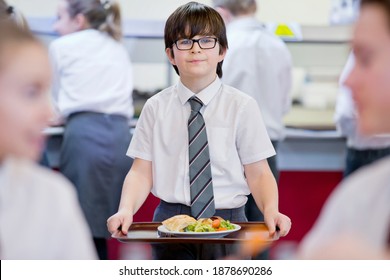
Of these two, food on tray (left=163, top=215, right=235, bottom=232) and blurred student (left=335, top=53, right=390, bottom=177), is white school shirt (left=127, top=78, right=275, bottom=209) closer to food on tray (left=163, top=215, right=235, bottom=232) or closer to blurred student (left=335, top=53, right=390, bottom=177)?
food on tray (left=163, top=215, right=235, bottom=232)

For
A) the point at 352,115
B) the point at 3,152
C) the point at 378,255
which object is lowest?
the point at 352,115

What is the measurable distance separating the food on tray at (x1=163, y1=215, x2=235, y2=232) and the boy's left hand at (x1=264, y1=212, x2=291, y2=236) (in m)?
0.07

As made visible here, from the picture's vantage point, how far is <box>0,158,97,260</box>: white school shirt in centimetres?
89

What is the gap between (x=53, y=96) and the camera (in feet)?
6.92

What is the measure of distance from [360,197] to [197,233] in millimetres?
579

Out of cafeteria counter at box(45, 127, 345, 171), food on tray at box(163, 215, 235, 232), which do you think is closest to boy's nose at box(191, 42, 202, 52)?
food on tray at box(163, 215, 235, 232)

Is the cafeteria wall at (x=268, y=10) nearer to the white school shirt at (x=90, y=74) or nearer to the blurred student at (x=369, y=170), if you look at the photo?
the white school shirt at (x=90, y=74)

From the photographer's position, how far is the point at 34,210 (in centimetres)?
89

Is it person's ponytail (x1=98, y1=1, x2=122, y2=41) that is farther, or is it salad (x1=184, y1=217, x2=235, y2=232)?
person's ponytail (x1=98, y1=1, x2=122, y2=41)

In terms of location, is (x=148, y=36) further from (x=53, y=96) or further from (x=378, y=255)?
(x=378, y=255)

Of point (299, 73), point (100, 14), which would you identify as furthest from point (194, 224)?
point (299, 73)

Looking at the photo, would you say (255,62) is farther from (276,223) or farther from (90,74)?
(276,223)
